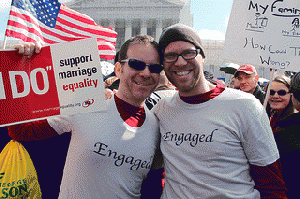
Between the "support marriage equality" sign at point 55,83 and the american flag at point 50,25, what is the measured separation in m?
2.45

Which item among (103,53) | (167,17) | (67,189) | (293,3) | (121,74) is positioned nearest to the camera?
(67,189)

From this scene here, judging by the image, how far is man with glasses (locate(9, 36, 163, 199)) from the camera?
1.55m

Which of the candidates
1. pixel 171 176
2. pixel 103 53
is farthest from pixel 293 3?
pixel 103 53

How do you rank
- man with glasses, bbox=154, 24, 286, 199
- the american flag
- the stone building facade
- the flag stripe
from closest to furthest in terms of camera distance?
man with glasses, bbox=154, 24, 286, 199, the american flag, the flag stripe, the stone building facade

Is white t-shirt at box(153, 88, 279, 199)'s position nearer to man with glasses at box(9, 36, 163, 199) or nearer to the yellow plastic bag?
man with glasses at box(9, 36, 163, 199)

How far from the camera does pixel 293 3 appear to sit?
254 centimetres

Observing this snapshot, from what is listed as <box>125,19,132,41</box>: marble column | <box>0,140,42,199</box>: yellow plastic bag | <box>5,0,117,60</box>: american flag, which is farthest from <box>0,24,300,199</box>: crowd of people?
<box>125,19,132,41</box>: marble column

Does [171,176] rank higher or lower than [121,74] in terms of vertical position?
lower

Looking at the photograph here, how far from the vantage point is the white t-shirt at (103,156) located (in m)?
1.54

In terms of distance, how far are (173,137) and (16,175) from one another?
4.18 feet

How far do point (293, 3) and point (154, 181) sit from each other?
2.38 metres

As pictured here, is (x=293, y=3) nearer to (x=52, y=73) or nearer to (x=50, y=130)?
(x=52, y=73)

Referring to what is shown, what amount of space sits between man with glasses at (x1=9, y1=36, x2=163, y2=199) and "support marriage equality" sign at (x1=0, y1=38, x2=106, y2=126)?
0.09 metres

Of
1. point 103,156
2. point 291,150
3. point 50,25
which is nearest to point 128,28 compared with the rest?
point 50,25
